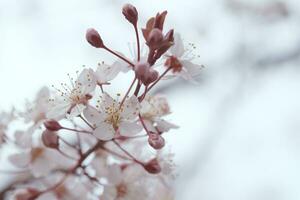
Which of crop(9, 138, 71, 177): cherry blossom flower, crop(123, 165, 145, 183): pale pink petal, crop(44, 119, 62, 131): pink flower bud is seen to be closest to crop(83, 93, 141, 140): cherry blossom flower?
crop(44, 119, 62, 131): pink flower bud

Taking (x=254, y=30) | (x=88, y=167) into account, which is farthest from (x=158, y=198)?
(x=254, y=30)

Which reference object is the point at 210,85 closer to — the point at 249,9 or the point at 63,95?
the point at 249,9

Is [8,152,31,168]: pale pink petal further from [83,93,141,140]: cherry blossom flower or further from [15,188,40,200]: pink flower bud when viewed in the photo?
[83,93,141,140]: cherry blossom flower

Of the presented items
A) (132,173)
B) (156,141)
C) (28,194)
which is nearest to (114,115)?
(156,141)

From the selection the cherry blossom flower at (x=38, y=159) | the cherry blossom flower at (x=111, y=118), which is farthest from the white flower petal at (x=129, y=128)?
the cherry blossom flower at (x=38, y=159)

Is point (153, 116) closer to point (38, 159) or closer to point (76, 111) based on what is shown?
point (76, 111)

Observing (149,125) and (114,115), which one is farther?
(149,125)

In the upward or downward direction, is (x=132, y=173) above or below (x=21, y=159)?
above
